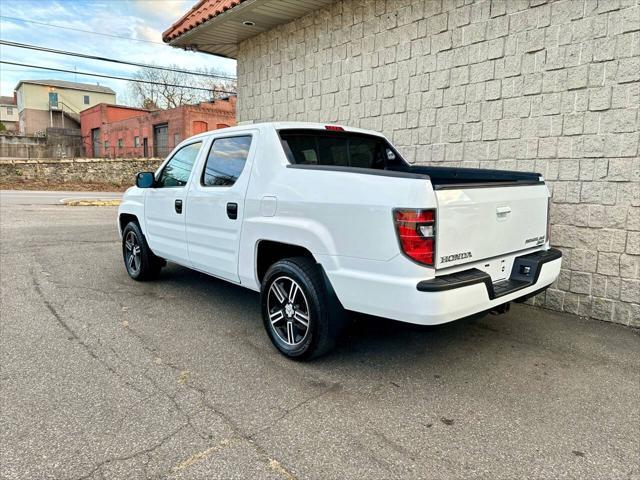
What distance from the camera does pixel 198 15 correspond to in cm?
879

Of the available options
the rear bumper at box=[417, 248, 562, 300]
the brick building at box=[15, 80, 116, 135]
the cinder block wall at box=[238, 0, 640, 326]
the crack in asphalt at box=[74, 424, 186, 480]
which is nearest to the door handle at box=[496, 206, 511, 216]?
the rear bumper at box=[417, 248, 562, 300]

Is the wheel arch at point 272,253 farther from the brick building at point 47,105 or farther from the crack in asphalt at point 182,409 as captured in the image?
the brick building at point 47,105

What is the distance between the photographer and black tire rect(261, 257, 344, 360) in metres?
3.48

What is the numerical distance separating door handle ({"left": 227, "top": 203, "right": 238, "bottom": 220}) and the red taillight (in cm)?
176

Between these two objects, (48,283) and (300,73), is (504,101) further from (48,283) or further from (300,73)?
(48,283)

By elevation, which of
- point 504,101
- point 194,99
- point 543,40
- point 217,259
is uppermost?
point 194,99

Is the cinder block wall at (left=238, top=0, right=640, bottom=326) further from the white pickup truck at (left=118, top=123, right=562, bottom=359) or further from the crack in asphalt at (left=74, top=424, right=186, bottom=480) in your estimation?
the crack in asphalt at (left=74, top=424, right=186, bottom=480)

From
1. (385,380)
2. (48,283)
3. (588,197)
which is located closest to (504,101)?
(588,197)

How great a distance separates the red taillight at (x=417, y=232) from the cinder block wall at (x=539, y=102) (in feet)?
9.36

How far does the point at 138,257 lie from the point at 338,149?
3.26m

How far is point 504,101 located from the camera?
541 centimetres

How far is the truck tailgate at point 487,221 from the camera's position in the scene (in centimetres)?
301

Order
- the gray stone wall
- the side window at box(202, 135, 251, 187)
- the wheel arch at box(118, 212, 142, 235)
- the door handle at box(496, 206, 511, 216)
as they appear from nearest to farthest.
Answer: the door handle at box(496, 206, 511, 216), the side window at box(202, 135, 251, 187), the wheel arch at box(118, 212, 142, 235), the gray stone wall

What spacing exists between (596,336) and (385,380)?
235 centimetres
